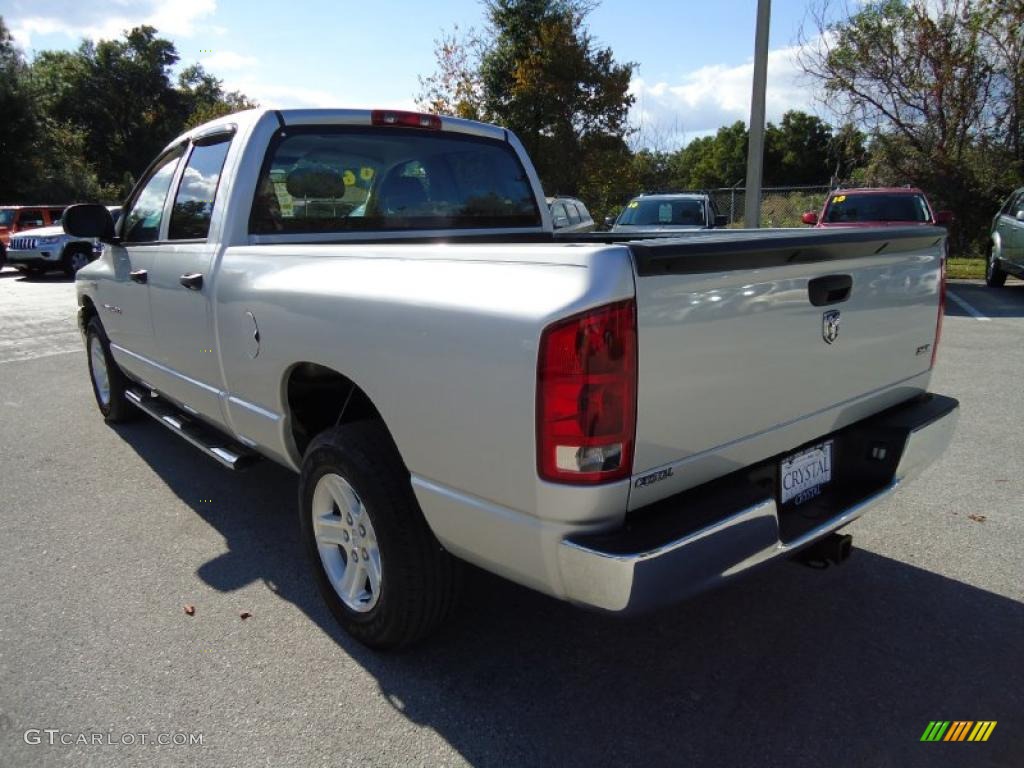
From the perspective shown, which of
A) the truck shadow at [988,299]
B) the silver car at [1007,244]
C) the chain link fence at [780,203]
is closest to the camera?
the truck shadow at [988,299]

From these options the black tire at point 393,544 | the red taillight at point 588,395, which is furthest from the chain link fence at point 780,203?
the red taillight at point 588,395

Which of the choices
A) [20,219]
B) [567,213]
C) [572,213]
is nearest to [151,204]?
[567,213]

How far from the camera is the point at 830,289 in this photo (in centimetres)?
247

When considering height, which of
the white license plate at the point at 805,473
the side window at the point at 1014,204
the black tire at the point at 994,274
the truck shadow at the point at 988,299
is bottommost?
the truck shadow at the point at 988,299

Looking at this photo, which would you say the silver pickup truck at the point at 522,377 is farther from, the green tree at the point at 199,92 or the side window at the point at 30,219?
the green tree at the point at 199,92

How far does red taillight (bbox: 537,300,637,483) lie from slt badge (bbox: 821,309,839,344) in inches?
35.9

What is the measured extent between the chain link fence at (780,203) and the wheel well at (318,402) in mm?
18985

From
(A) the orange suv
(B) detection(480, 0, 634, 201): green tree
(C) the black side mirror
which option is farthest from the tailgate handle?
(A) the orange suv

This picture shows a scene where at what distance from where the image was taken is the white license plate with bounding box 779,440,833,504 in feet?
8.36

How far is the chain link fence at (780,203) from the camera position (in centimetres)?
2098

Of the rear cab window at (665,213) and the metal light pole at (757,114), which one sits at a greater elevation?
the metal light pole at (757,114)

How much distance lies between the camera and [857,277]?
8.53ft

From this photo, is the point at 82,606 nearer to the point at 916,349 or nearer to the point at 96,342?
the point at 96,342

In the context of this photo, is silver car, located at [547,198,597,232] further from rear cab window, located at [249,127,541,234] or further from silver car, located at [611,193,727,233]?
rear cab window, located at [249,127,541,234]
